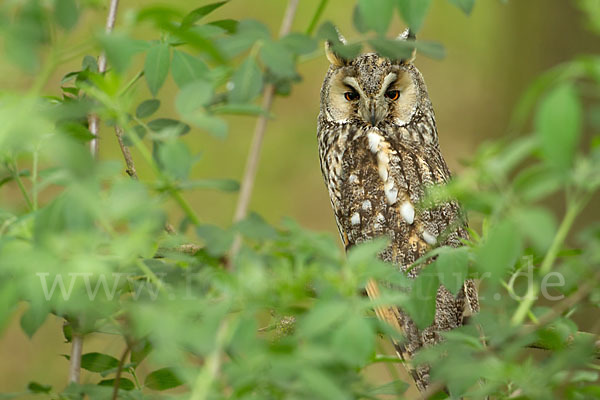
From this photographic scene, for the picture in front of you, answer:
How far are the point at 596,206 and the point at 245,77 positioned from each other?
3.06 meters

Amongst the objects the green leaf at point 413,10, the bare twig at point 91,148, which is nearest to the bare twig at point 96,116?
the bare twig at point 91,148

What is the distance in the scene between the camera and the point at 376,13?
0.81 metres

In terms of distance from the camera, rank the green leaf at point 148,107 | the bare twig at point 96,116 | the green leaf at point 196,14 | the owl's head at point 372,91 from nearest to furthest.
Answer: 1. the green leaf at point 196,14
2. the green leaf at point 148,107
3. the bare twig at point 96,116
4. the owl's head at point 372,91

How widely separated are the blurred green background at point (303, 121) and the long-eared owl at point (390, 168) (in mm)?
1675

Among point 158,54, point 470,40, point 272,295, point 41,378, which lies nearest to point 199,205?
point 41,378

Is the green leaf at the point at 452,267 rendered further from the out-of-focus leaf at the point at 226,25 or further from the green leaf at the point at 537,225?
the out-of-focus leaf at the point at 226,25

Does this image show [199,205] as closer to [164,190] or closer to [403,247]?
[403,247]

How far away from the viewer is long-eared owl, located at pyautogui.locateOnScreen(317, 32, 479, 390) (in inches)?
94.7

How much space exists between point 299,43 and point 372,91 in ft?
5.78

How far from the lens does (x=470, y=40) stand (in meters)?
5.76

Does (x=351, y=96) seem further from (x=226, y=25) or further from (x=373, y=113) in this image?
(x=226, y=25)

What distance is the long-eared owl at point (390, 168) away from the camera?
7.89 ft

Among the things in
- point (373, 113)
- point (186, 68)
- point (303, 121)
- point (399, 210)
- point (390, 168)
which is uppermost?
point (303, 121)

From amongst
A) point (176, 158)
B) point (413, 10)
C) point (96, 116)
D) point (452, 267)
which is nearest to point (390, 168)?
point (96, 116)
